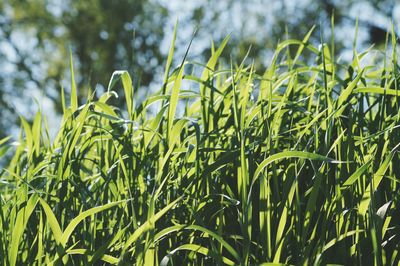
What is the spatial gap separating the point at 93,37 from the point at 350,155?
53.5ft

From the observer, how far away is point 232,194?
41.4 inches

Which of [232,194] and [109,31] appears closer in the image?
[232,194]

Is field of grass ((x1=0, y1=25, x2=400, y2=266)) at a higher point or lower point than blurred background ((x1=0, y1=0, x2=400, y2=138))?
lower

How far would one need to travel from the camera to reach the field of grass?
0.94m

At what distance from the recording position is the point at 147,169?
4.07 feet

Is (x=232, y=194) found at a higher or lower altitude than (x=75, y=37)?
lower

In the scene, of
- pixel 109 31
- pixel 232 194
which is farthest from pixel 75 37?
pixel 232 194

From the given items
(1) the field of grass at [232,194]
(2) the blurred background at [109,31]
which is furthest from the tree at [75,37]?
(1) the field of grass at [232,194]

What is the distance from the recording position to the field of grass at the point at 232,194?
0.94 m

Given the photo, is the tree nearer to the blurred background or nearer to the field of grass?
the blurred background

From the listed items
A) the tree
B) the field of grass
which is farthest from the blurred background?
the field of grass

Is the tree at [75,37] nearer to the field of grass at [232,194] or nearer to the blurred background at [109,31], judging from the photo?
the blurred background at [109,31]

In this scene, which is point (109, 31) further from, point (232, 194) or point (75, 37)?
point (232, 194)

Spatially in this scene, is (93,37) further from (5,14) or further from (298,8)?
(298,8)
